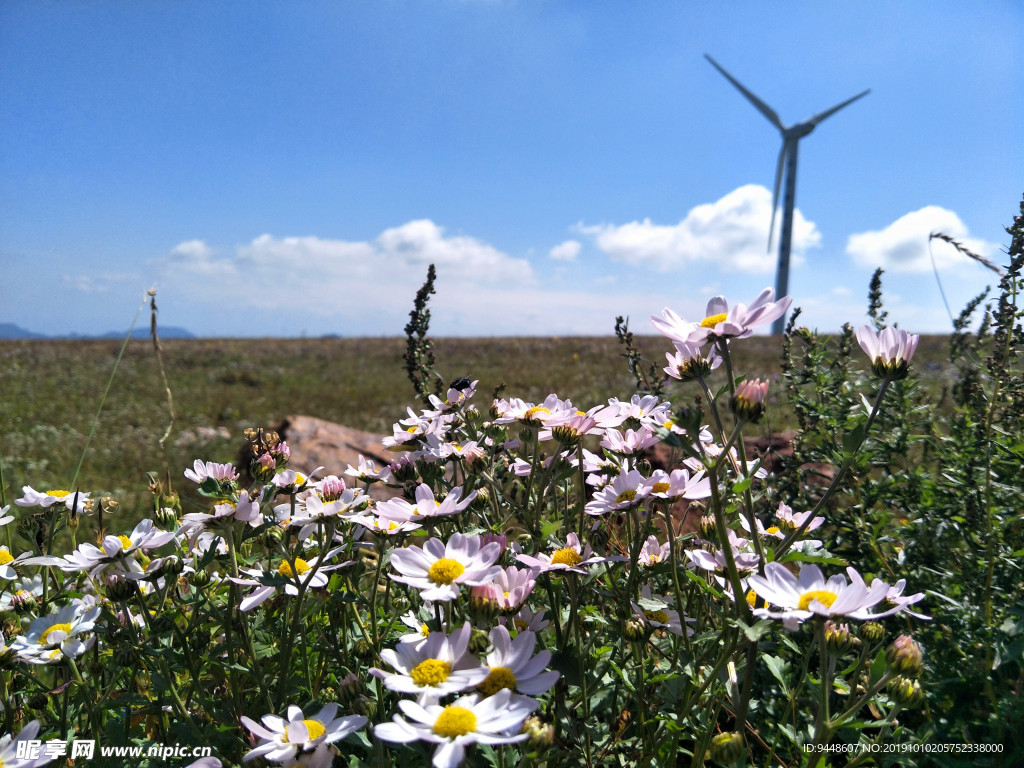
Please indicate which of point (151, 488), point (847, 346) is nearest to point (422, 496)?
point (151, 488)

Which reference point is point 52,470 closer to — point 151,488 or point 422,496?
point 151,488

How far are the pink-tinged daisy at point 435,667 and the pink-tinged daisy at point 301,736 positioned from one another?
140 millimetres

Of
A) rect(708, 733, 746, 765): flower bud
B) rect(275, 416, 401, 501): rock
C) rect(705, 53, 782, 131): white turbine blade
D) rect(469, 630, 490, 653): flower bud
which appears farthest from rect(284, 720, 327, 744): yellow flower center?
rect(705, 53, 782, 131): white turbine blade

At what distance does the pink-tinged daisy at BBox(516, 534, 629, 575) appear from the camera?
1.23 meters

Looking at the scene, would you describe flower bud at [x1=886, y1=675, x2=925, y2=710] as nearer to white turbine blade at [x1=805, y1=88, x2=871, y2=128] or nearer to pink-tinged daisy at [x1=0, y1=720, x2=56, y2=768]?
pink-tinged daisy at [x1=0, y1=720, x2=56, y2=768]

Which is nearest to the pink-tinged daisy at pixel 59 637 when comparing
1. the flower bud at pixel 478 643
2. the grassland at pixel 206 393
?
the flower bud at pixel 478 643

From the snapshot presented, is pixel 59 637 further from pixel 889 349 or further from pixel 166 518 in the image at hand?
pixel 889 349

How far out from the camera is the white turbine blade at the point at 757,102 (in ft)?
57.0

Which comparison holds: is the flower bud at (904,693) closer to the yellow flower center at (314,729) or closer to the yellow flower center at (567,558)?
the yellow flower center at (567,558)

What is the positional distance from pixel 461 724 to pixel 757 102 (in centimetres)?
2102

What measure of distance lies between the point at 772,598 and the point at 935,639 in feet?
4.25

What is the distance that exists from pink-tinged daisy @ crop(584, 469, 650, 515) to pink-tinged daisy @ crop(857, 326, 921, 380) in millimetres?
510

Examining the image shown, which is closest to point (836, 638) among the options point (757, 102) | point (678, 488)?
point (678, 488)

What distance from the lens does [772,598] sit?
1004 mm
